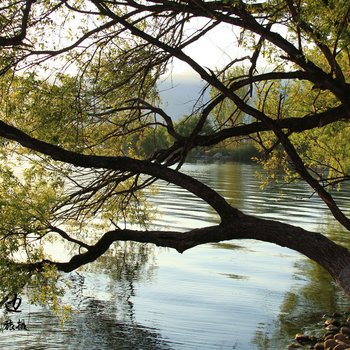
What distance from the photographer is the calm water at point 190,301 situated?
1409cm

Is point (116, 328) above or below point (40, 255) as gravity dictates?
below

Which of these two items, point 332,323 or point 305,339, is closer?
point 305,339

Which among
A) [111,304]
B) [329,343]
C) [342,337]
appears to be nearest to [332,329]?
[342,337]

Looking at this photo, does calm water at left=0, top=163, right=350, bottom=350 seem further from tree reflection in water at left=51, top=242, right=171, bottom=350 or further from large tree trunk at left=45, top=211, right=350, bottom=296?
large tree trunk at left=45, top=211, right=350, bottom=296

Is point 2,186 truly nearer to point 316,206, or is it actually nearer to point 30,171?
point 30,171

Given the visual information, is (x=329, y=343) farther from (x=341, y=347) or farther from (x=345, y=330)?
(x=345, y=330)

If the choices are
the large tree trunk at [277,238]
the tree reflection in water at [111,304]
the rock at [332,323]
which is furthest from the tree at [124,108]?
the rock at [332,323]

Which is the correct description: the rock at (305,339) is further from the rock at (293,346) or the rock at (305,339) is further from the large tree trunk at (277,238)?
the large tree trunk at (277,238)

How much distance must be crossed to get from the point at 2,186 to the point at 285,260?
1712 centimetres

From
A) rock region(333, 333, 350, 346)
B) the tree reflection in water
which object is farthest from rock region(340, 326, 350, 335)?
the tree reflection in water

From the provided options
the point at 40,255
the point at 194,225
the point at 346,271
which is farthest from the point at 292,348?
the point at 194,225

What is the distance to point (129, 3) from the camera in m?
9.12

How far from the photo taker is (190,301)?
17656 mm

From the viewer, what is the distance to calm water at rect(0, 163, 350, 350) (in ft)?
46.2
